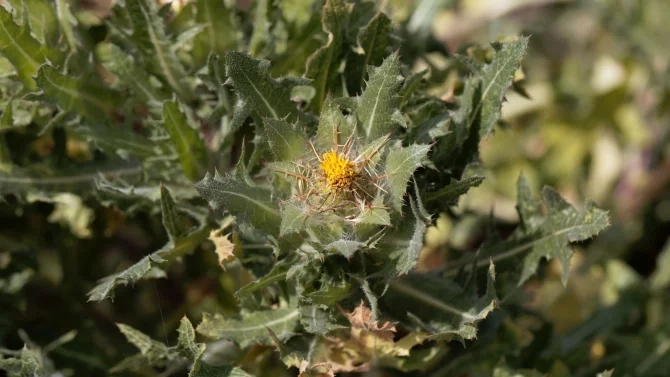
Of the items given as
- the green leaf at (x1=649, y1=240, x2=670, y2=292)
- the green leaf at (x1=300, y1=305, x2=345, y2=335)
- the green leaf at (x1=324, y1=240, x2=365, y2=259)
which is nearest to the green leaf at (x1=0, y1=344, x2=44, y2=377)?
the green leaf at (x1=300, y1=305, x2=345, y2=335)

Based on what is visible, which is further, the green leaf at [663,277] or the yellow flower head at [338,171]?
the green leaf at [663,277]

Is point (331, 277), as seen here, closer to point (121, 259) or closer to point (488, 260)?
point (488, 260)

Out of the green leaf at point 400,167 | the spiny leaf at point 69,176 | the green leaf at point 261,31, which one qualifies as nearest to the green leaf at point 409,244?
the green leaf at point 400,167

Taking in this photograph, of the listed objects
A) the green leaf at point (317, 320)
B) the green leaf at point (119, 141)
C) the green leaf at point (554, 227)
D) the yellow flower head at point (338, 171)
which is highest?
the green leaf at point (119, 141)

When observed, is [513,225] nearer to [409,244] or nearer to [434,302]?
[434,302]

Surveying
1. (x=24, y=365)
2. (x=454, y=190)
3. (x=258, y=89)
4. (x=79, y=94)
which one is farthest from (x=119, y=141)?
(x=454, y=190)

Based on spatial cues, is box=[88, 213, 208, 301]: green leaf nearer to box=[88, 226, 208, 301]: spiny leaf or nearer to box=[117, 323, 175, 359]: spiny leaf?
box=[88, 226, 208, 301]: spiny leaf

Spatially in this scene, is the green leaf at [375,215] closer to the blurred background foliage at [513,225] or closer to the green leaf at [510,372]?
the blurred background foliage at [513,225]
